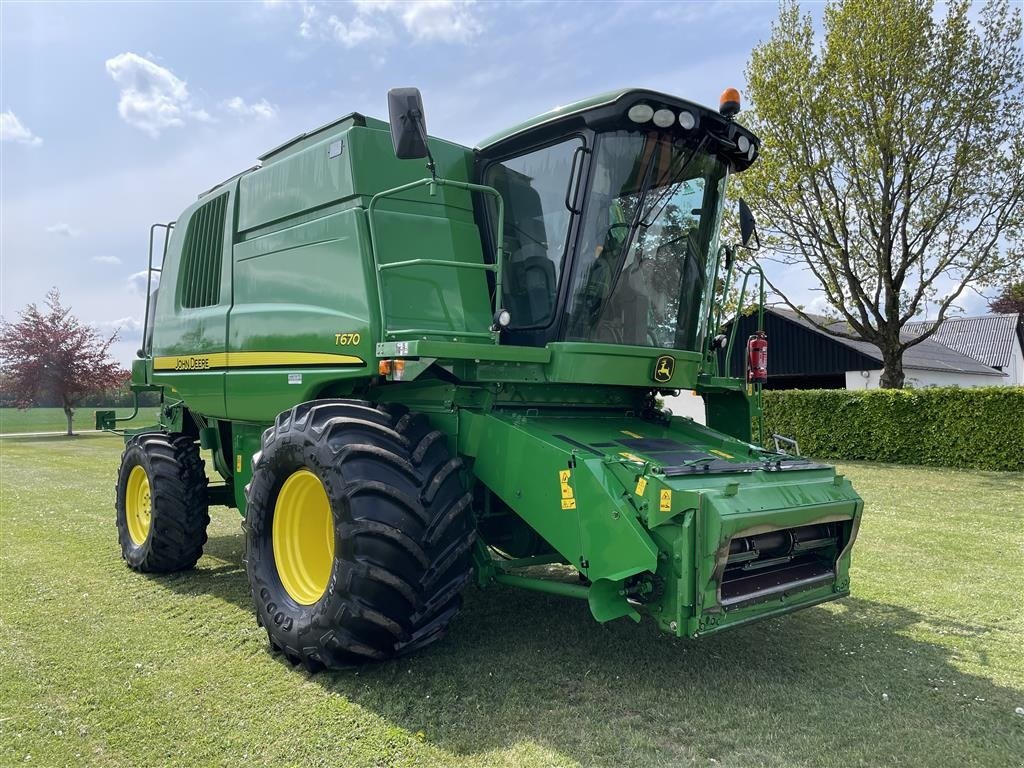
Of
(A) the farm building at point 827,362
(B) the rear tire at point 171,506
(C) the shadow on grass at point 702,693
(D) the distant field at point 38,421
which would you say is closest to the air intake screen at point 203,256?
(B) the rear tire at point 171,506

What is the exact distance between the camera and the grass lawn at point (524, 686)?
3.27 metres

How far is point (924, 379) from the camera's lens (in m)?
27.4

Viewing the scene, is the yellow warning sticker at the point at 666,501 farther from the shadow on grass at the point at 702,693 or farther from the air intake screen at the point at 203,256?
the air intake screen at the point at 203,256

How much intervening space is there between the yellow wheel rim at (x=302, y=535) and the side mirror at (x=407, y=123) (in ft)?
6.34

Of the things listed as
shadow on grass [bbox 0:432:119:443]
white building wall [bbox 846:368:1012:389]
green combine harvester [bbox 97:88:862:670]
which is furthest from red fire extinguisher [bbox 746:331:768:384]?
shadow on grass [bbox 0:432:119:443]

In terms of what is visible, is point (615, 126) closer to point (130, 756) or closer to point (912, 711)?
point (912, 711)

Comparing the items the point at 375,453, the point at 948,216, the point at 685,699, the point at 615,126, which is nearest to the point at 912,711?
the point at 685,699

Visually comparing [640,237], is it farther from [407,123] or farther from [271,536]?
[271,536]

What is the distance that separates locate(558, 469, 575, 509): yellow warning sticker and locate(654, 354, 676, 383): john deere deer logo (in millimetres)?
1206

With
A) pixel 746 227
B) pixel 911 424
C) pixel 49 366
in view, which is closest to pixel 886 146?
pixel 911 424

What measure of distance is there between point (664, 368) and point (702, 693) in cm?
190

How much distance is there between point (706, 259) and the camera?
5.14 meters

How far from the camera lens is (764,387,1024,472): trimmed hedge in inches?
576

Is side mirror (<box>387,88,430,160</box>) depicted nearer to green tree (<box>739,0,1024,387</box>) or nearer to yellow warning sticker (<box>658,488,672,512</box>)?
yellow warning sticker (<box>658,488,672,512</box>)
